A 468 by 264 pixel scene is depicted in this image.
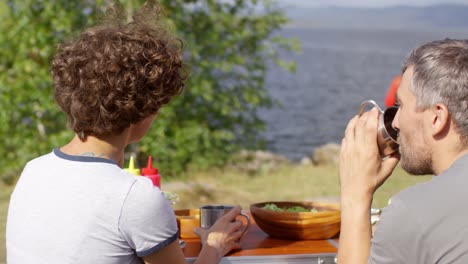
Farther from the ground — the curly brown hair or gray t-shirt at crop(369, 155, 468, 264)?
the curly brown hair

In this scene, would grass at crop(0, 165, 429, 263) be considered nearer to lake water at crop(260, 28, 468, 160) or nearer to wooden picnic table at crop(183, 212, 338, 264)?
lake water at crop(260, 28, 468, 160)

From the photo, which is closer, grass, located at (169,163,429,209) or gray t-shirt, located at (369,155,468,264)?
gray t-shirt, located at (369,155,468,264)

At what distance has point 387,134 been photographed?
2.13 meters

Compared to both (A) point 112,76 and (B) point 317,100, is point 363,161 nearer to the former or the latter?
(A) point 112,76

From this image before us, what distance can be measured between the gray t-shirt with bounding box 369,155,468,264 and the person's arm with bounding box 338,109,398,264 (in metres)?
0.38

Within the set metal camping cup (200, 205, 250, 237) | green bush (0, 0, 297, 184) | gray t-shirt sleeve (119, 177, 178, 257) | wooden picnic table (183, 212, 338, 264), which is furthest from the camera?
green bush (0, 0, 297, 184)

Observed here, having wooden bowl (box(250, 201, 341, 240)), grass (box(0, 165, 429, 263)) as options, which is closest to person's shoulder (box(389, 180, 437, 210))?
wooden bowl (box(250, 201, 341, 240))

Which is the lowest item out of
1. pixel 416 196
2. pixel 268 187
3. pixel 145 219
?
pixel 268 187

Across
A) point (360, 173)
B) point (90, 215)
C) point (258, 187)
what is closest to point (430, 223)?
point (360, 173)

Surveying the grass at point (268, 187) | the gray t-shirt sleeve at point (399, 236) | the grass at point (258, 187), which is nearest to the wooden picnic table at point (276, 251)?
the gray t-shirt sleeve at point (399, 236)

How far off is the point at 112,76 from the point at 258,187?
6853 millimetres

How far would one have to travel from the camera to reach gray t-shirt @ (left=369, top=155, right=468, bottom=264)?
A: 5.34 ft

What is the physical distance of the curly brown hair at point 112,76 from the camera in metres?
1.93

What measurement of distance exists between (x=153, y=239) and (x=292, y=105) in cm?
3134
